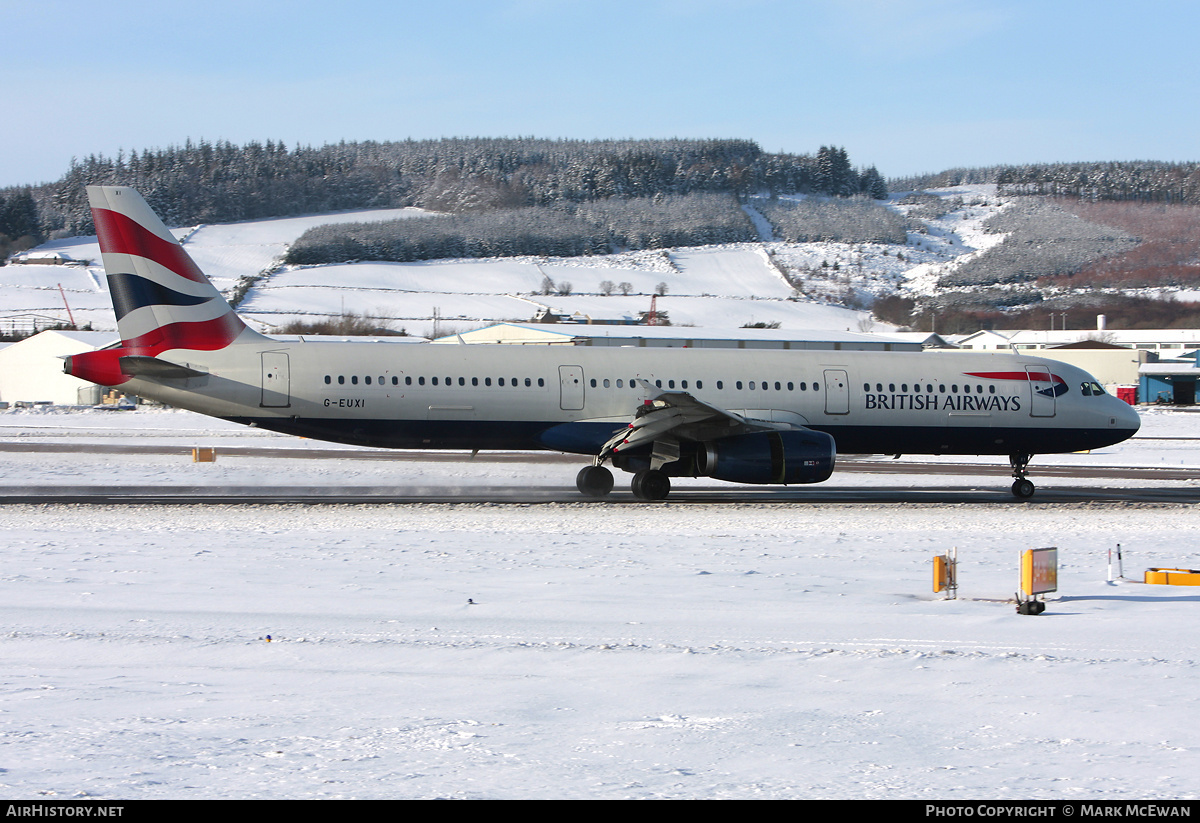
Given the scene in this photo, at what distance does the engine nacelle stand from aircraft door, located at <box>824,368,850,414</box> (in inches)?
101

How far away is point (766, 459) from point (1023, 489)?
6856 mm

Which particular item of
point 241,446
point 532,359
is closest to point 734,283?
point 241,446

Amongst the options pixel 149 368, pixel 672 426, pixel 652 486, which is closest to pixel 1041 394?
pixel 672 426

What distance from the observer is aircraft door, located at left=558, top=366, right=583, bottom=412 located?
22250mm

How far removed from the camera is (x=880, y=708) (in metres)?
7.50

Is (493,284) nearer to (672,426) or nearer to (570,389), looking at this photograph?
(570,389)

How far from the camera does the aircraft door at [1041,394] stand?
24.4 meters

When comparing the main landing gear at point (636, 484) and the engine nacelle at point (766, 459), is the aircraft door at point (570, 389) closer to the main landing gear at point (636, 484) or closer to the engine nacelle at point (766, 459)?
the main landing gear at point (636, 484)

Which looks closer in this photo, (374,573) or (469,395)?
(374,573)

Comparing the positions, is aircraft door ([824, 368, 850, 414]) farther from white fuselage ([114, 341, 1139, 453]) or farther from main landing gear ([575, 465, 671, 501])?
main landing gear ([575, 465, 671, 501])

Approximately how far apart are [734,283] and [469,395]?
146 meters

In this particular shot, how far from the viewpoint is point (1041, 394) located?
80.3 feet

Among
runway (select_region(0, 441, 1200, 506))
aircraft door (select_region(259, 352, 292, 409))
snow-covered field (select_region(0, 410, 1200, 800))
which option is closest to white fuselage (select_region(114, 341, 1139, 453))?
aircraft door (select_region(259, 352, 292, 409))

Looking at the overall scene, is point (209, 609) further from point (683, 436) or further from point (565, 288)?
point (565, 288)
